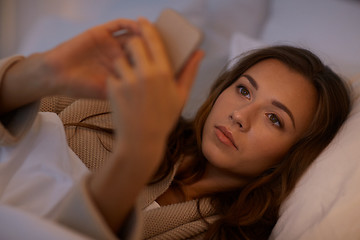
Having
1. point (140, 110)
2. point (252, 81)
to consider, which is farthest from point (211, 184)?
point (140, 110)

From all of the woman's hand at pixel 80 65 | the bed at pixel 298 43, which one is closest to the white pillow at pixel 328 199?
the bed at pixel 298 43

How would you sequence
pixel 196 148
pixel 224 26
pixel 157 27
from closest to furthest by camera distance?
pixel 157 27, pixel 196 148, pixel 224 26

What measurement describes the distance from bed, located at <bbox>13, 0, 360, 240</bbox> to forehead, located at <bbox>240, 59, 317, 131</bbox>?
102 mm

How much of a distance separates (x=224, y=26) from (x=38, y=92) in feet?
3.30

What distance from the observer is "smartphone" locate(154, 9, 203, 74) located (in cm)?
48

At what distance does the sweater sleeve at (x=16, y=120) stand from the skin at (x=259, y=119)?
Answer: 38 centimetres

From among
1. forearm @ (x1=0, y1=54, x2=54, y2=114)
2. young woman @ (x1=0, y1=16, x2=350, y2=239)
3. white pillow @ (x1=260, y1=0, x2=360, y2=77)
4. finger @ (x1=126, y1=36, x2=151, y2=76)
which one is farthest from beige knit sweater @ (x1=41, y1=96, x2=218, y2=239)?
white pillow @ (x1=260, y1=0, x2=360, y2=77)

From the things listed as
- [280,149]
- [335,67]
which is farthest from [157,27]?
[335,67]

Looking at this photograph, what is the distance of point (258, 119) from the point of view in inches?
33.0

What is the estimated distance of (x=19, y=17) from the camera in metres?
1.54

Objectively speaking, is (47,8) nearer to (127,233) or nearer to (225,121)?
(225,121)

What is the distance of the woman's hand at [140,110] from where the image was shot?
1.45 ft

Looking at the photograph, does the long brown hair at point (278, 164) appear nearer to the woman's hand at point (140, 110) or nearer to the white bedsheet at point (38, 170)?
the white bedsheet at point (38, 170)

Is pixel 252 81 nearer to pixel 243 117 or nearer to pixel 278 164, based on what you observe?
pixel 243 117
